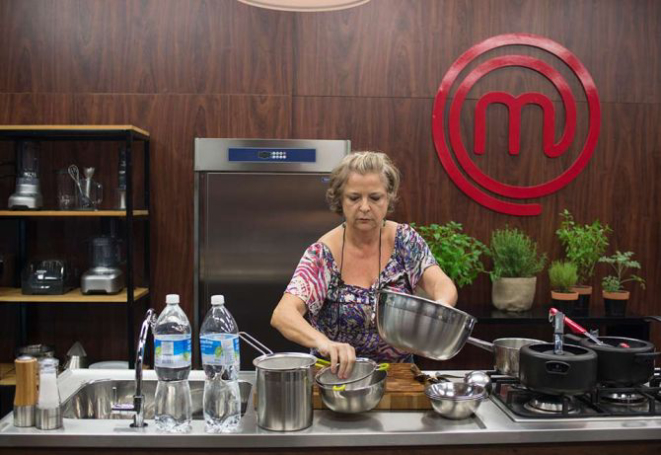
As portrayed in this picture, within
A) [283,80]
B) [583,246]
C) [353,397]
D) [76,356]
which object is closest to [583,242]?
[583,246]

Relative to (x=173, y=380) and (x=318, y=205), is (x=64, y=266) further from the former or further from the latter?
(x=173, y=380)

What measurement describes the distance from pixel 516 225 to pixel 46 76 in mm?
2887

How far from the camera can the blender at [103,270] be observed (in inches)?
144

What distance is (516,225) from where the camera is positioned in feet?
13.5

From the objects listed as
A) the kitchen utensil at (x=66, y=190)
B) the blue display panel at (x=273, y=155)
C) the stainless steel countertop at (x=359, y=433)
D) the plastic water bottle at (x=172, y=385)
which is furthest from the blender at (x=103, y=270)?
the plastic water bottle at (x=172, y=385)

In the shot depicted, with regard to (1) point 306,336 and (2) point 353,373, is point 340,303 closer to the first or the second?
(1) point 306,336

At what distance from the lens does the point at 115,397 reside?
2180 mm

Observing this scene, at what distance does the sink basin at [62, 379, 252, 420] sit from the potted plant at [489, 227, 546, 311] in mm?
2007

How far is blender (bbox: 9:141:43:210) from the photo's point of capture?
3674 millimetres

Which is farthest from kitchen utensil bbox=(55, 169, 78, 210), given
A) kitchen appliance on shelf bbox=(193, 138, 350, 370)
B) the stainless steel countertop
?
the stainless steel countertop

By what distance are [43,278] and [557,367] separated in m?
2.85

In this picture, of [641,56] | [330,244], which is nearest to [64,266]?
[330,244]

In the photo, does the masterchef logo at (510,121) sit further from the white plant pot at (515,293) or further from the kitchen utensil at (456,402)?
the kitchen utensil at (456,402)

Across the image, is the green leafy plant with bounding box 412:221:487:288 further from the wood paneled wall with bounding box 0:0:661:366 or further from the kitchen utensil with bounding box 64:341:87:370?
the kitchen utensil with bounding box 64:341:87:370
